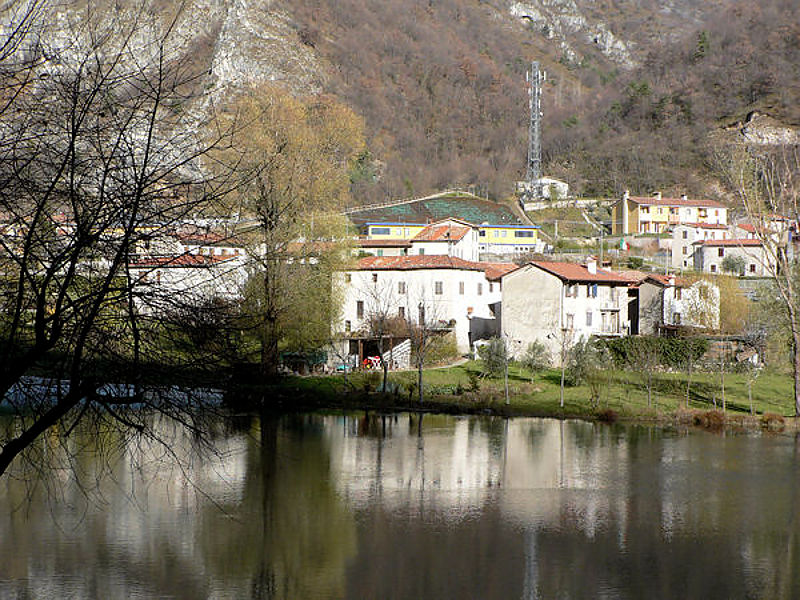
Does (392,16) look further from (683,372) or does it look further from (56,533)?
(56,533)

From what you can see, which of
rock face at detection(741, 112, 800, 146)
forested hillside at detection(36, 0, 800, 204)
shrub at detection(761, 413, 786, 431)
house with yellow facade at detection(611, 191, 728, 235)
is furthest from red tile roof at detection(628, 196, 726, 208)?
shrub at detection(761, 413, 786, 431)

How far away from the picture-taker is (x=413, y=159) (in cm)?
9656

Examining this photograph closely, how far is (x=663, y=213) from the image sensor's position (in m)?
68.6

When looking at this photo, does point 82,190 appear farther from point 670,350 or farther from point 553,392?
point 670,350

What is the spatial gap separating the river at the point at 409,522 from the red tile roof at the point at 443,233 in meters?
26.6

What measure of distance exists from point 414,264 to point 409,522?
25.9 meters

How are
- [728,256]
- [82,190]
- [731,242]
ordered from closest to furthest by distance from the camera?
1. [82,190]
2. [728,256]
3. [731,242]

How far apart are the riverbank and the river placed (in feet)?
12.4

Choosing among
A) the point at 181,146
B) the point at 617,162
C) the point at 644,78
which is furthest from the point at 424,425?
the point at 644,78

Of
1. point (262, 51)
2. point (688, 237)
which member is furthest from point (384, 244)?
point (262, 51)

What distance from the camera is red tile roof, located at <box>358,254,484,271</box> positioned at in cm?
4031

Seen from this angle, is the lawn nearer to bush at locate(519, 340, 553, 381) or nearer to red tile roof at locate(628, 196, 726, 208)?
bush at locate(519, 340, 553, 381)

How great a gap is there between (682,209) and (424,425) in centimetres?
4918

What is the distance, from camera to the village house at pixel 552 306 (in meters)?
37.6
